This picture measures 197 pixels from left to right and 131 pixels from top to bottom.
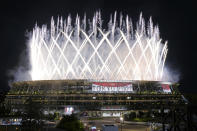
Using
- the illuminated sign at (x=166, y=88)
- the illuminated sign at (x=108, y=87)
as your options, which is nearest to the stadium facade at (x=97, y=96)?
the illuminated sign at (x=108, y=87)

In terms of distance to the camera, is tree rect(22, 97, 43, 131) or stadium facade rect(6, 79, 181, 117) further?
stadium facade rect(6, 79, 181, 117)

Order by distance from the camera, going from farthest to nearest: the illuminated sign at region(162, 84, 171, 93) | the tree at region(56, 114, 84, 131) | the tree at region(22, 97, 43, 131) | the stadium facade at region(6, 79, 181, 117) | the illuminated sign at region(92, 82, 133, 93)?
the illuminated sign at region(162, 84, 171, 93), the illuminated sign at region(92, 82, 133, 93), the stadium facade at region(6, 79, 181, 117), the tree at region(56, 114, 84, 131), the tree at region(22, 97, 43, 131)

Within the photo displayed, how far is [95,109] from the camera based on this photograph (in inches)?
3425

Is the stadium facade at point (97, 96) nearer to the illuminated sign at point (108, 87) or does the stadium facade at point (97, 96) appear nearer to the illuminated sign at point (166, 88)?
the illuminated sign at point (108, 87)

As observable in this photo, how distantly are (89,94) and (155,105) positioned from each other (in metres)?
26.4

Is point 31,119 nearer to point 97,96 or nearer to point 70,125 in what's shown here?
point 70,125

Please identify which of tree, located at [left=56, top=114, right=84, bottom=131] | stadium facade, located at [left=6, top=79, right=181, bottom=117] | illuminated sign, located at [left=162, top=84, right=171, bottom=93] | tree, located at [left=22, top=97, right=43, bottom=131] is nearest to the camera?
tree, located at [left=22, top=97, right=43, bottom=131]

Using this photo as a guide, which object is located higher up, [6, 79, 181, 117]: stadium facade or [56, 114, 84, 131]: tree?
[6, 79, 181, 117]: stadium facade

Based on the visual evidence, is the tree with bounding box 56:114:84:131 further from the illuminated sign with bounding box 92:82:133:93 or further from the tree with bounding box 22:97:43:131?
the illuminated sign with bounding box 92:82:133:93

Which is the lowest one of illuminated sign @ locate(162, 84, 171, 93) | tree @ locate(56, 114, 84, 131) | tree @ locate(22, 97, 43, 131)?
tree @ locate(56, 114, 84, 131)

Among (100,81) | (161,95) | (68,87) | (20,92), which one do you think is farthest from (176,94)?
(20,92)

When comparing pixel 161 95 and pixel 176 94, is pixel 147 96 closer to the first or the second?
pixel 161 95

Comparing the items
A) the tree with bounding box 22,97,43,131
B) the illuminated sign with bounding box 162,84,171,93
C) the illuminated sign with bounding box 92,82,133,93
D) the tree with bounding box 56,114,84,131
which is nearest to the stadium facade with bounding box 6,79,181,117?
the illuminated sign with bounding box 92,82,133,93

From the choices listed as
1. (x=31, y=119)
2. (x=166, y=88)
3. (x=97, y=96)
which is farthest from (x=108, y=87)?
(x=31, y=119)
